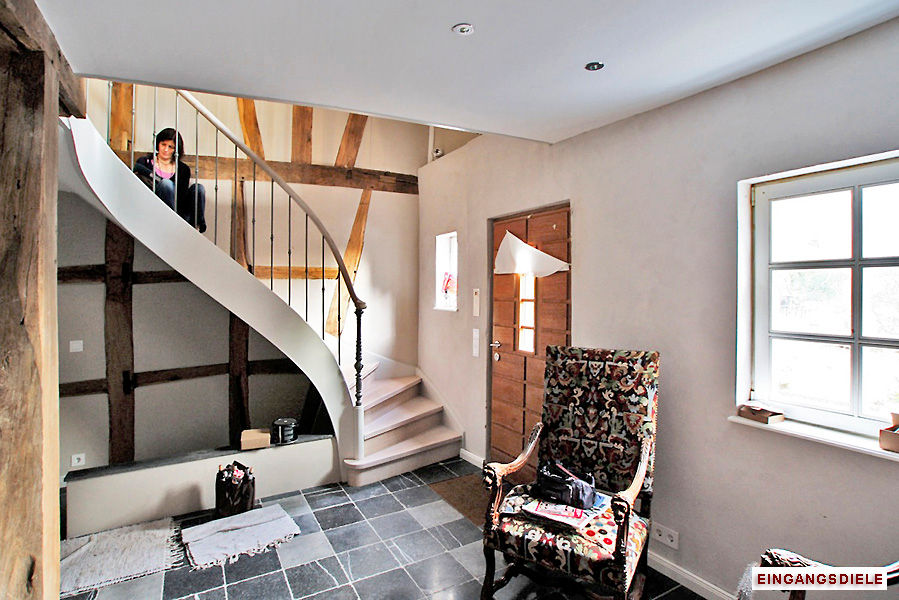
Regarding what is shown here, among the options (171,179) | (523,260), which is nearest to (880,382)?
(523,260)

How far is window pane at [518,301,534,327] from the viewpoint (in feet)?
11.1

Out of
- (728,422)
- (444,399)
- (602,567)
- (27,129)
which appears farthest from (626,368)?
(27,129)

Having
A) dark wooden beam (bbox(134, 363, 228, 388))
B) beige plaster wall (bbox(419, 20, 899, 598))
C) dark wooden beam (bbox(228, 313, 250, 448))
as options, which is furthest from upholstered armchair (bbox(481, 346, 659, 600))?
dark wooden beam (bbox(134, 363, 228, 388))

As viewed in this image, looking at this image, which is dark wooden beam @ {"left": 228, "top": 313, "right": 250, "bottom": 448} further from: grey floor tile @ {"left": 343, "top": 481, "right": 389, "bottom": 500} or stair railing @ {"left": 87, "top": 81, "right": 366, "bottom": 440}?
grey floor tile @ {"left": 343, "top": 481, "right": 389, "bottom": 500}

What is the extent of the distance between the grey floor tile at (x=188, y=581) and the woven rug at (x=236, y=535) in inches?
2.3

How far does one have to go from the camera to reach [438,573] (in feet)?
8.08

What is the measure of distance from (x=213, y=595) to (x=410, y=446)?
1818 millimetres

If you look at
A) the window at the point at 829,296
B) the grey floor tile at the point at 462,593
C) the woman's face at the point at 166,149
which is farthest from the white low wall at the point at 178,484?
the window at the point at 829,296

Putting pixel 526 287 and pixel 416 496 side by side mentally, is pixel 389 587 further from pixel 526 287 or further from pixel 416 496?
pixel 526 287

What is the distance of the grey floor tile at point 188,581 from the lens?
2.33m

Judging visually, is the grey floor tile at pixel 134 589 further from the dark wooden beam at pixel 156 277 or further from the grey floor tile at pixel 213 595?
the dark wooden beam at pixel 156 277

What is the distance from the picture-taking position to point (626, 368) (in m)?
2.36

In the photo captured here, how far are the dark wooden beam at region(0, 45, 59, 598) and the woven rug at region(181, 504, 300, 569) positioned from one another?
1149mm

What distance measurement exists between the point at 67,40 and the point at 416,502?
3113 millimetres
